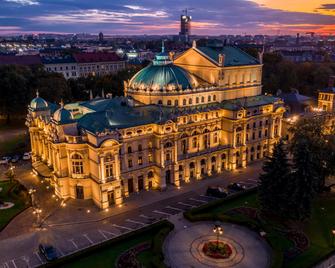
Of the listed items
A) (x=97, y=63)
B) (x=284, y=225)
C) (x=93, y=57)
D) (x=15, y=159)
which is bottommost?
(x=284, y=225)

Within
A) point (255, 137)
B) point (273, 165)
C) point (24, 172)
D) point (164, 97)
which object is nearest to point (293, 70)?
point (255, 137)

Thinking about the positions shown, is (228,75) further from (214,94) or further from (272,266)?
(272,266)

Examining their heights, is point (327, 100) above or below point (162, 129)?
below

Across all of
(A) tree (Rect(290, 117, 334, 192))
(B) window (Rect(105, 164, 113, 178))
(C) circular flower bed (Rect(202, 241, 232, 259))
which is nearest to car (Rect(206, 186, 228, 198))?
(A) tree (Rect(290, 117, 334, 192))

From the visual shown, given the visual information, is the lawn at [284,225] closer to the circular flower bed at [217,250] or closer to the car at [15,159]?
the circular flower bed at [217,250]

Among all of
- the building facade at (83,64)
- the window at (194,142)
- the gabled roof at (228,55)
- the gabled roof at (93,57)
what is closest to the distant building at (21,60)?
the building facade at (83,64)

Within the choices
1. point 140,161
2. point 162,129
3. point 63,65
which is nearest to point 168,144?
point 162,129

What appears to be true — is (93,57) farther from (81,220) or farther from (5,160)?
(81,220)

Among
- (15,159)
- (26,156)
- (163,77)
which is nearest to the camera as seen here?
(163,77)
